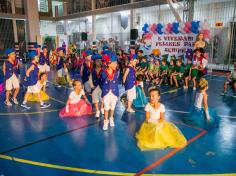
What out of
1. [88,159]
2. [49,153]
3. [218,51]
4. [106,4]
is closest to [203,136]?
[88,159]

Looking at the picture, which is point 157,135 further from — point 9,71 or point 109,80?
point 9,71

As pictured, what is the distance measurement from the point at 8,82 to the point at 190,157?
5420 mm

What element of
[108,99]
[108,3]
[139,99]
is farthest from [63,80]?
[108,3]

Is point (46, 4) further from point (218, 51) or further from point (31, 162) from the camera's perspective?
point (31, 162)

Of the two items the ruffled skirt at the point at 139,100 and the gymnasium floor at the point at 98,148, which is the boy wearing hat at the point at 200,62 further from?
the ruffled skirt at the point at 139,100

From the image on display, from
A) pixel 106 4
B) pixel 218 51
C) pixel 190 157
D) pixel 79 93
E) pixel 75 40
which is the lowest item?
pixel 190 157

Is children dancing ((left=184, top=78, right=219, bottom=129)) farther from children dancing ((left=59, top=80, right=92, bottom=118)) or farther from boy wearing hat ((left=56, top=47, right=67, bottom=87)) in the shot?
boy wearing hat ((left=56, top=47, right=67, bottom=87))

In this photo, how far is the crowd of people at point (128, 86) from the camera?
4.20 metres

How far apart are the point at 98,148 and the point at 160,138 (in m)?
1.13

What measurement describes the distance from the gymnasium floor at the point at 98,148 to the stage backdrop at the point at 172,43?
5.44 meters

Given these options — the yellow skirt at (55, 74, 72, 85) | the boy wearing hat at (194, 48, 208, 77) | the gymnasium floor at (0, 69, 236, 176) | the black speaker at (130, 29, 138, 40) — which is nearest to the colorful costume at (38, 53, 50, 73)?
the yellow skirt at (55, 74, 72, 85)

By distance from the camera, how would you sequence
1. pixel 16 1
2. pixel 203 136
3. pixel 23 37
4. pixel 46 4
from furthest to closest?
1. pixel 46 4
2. pixel 23 37
3. pixel 16 1
4. pixel 203 136

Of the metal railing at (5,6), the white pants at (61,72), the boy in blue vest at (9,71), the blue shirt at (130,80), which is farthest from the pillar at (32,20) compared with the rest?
the blue shirt at (130,80)

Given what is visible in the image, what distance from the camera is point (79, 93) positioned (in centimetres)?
580
